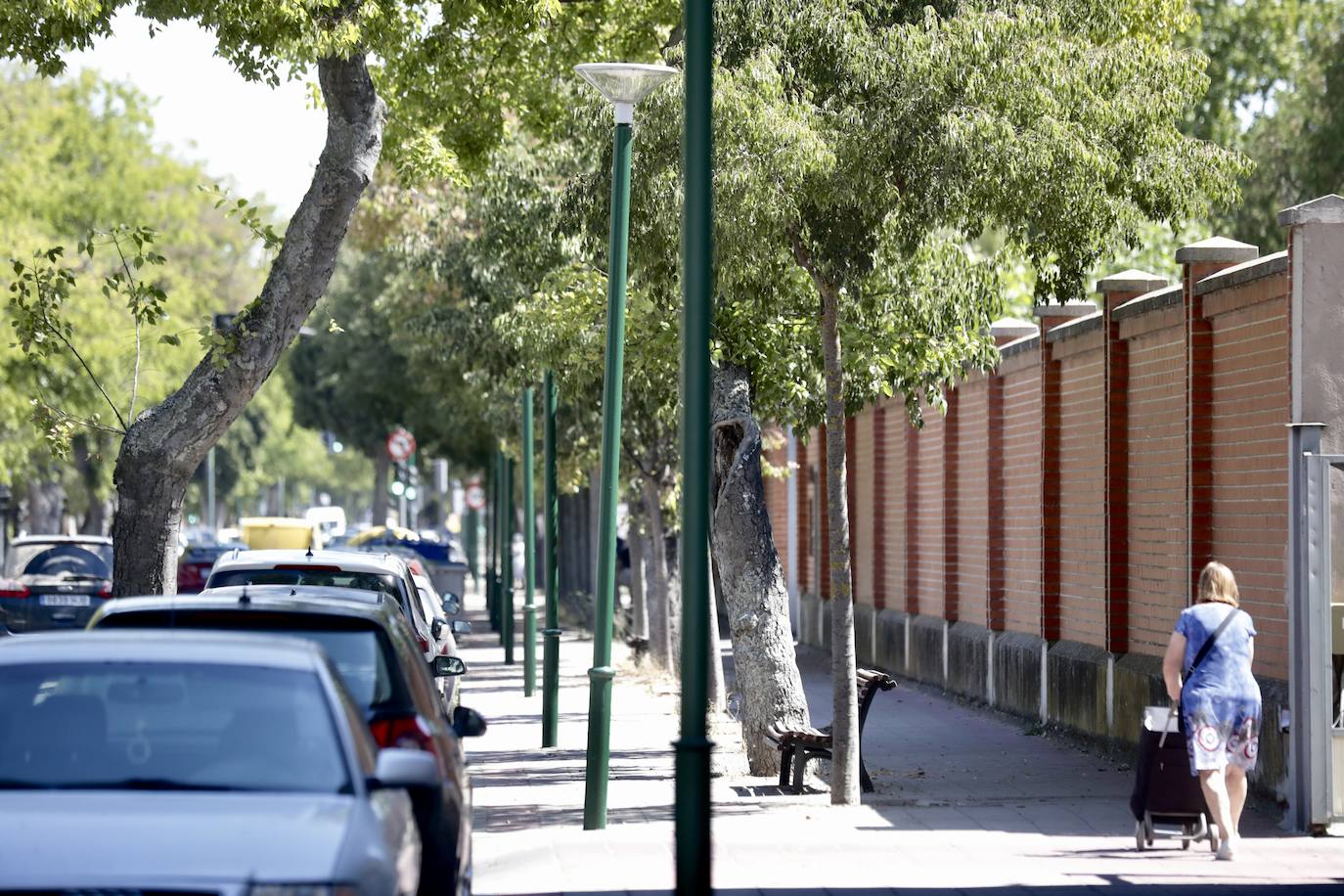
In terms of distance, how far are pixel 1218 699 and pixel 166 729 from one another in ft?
19.6

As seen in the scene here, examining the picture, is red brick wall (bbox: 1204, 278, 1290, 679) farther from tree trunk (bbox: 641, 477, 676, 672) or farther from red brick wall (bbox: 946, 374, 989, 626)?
tree trunk (bbox: 641, 477, 676, 672)

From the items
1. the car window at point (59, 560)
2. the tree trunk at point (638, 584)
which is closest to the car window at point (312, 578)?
the car window at point (59, 560)

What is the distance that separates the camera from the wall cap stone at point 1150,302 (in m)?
15.3

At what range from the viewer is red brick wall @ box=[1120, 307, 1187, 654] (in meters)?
15.4

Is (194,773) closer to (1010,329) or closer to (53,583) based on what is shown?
(1010,329)

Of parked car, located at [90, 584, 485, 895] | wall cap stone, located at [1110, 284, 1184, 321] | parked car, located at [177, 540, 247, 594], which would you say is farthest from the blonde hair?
parked car, located at [177, 540, 247, 594]

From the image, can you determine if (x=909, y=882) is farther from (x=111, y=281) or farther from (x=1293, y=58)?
(x=1293, y=58)

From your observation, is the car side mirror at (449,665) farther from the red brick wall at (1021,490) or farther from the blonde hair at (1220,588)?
the red brick wall at (1021,490)

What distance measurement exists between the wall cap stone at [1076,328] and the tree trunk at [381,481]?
40.6 metres

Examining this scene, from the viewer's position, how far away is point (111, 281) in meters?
16.3

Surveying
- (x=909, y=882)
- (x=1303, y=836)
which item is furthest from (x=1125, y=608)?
(x=909, y=882)

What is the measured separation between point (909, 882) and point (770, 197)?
14.6 feet

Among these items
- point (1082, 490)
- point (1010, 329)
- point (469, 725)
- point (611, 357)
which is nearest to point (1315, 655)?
point (611, 357)

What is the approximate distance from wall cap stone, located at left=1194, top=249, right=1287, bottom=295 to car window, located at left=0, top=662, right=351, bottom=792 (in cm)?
813
